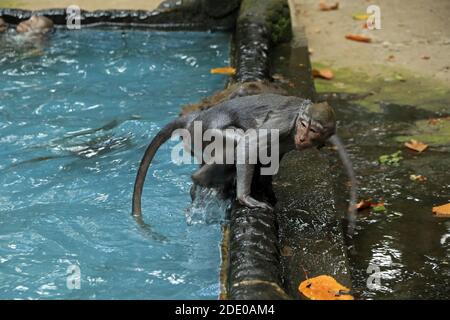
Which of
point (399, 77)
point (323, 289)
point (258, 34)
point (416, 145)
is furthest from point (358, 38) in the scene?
point (323, 289)

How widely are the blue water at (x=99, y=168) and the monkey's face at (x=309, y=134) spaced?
914 millimetres

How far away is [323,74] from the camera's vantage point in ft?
27.6

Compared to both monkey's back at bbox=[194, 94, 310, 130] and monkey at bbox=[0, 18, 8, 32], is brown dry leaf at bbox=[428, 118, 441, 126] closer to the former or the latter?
monkey's back at bbox=[194, 94, 310, 130]

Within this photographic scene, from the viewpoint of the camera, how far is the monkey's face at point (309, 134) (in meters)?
4.57

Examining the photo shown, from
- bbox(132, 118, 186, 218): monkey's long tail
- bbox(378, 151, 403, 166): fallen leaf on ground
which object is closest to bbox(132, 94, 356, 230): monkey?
bbox(132, 118, 186, 218): monkey's long tail

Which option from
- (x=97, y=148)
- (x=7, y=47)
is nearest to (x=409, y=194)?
(x=97, y=148)

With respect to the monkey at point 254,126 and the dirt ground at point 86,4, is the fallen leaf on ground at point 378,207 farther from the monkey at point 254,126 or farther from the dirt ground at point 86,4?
the dirt ground at point 86,4

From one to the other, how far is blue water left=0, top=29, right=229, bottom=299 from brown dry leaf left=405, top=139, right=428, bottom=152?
70.3 inches

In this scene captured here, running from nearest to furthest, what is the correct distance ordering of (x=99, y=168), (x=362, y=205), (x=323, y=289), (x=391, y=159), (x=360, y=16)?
(x=323, y=289) < (x=362, y=205) < (x=391, y=159) < (x=99, y=168) < (x=360, y=16)

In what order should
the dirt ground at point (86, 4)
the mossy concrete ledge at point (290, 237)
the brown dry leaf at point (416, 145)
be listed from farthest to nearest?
the dirt ground at point (86, 4)
the brown dry leaf at point (416, 145)
the mossy concrete ledge at point (290, 237)

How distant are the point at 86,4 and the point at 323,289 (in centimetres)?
709

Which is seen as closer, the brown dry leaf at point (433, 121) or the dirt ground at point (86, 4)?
the brown dry leaf at point (433, 121)

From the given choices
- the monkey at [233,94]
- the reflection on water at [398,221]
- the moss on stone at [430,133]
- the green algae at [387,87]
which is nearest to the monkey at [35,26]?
the green algae at [387,87]

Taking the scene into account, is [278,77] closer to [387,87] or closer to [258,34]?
[258,34]
